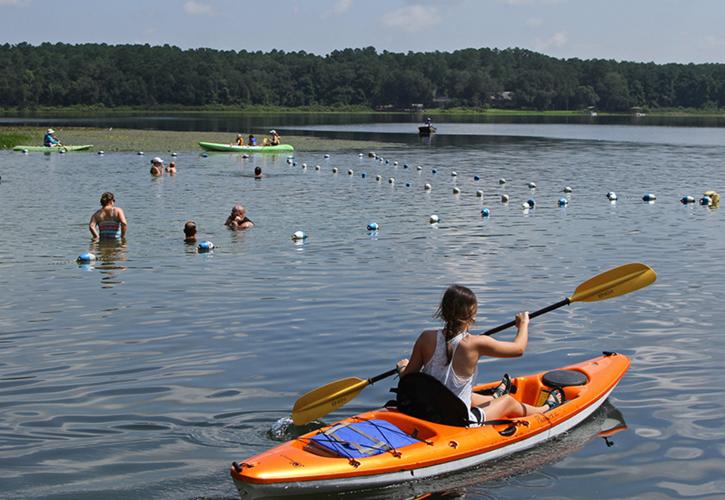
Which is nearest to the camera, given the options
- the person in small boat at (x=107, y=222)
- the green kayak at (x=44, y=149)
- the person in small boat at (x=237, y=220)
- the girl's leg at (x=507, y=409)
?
the girl's leg at (x=507, y=409)

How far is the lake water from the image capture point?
977 centimetres

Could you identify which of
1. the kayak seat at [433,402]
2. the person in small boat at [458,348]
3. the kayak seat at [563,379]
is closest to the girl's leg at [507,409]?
the person in small boat at [458,348]

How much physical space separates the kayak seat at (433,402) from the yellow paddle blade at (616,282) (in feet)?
10.4

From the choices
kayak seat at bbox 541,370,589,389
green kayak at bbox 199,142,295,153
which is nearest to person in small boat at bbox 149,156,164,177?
green kayak at bbox 199,142,295,153

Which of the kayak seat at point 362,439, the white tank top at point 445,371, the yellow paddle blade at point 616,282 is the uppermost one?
the yellow paddle blade at point 616,282

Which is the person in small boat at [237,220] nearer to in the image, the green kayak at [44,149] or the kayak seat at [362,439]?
the kayak seat at [362,439]

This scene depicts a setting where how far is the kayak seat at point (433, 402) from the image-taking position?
9.37m

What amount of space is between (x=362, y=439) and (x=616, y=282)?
4.58 metres

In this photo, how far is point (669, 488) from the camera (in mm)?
9312

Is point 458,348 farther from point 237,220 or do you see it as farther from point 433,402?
point 237,220

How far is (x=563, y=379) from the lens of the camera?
1121cm

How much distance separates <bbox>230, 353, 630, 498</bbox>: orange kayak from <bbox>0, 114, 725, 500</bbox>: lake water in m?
0.23

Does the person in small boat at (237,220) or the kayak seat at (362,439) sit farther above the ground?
the person in small boat at (237,220)

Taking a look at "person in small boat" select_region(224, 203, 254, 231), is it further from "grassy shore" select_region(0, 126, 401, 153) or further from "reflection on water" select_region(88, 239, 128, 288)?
"grassy shore" select_region(0, 126, 401, 153)
